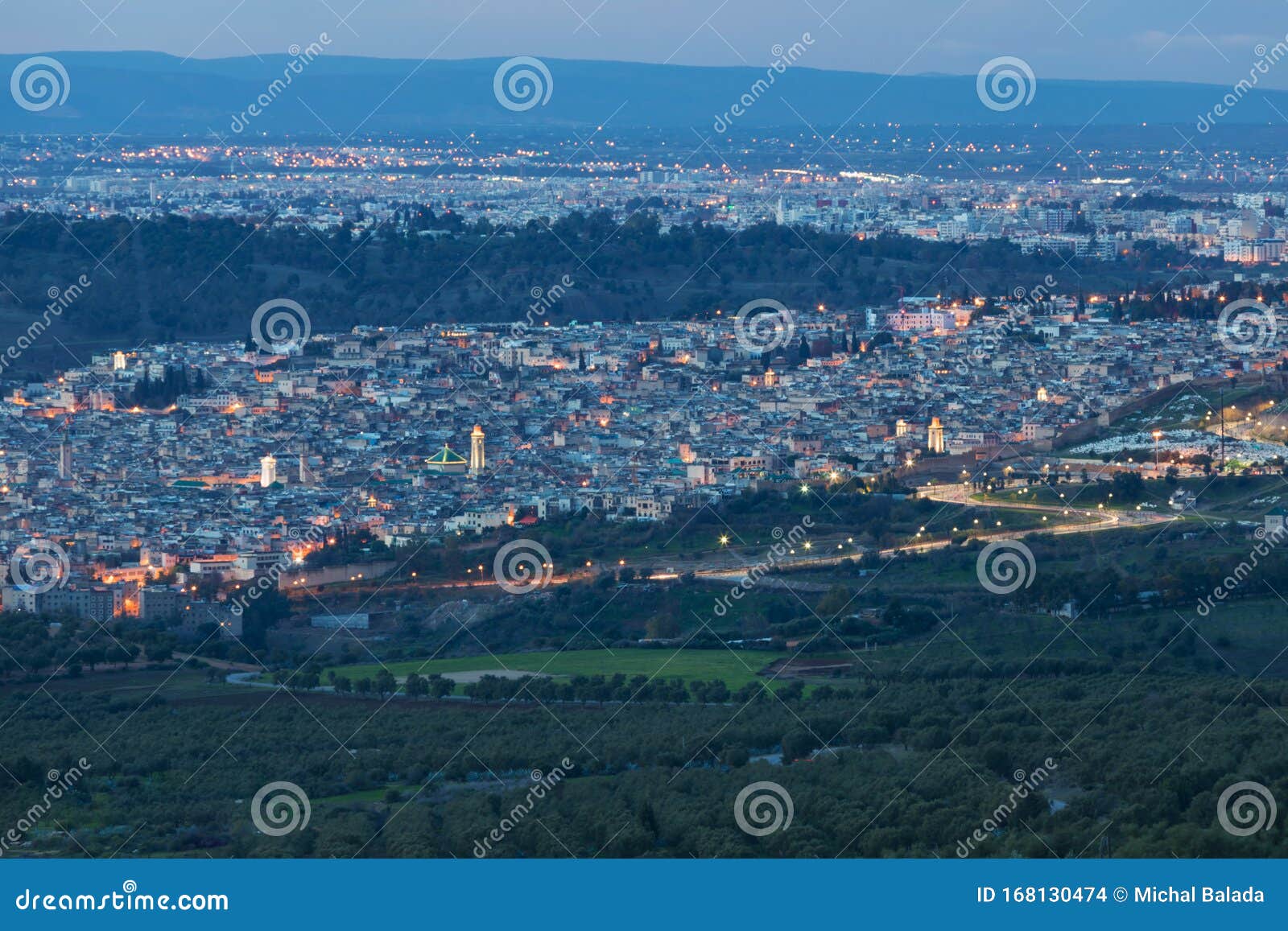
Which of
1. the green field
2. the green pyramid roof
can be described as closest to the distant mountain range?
the green pyramid roof

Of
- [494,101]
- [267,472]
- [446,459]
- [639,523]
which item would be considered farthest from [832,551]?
[494,101]

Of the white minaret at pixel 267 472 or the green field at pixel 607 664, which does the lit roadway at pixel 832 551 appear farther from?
the white minaret at pixel 267 472

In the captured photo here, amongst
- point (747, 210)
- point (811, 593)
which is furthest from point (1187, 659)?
point (747, 210)

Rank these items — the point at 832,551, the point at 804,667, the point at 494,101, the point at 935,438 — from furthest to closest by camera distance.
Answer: the point at 494,101, the point at 935,438, the point at 832,551, the point at 804,667

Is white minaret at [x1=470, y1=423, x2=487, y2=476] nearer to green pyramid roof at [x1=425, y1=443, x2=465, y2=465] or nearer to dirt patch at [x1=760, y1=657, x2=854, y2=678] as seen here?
green pyramid roof at [x1=425, y1=443, x2=465, y2=465]

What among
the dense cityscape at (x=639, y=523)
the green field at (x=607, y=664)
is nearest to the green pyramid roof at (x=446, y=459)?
the dense cityscape at (x=639, y=523)

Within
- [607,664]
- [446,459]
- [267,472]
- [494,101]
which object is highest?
[494,101]

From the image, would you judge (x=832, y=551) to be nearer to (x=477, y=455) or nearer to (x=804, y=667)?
(x=804, y=667)

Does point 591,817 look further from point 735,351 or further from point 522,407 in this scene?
point 735,351
